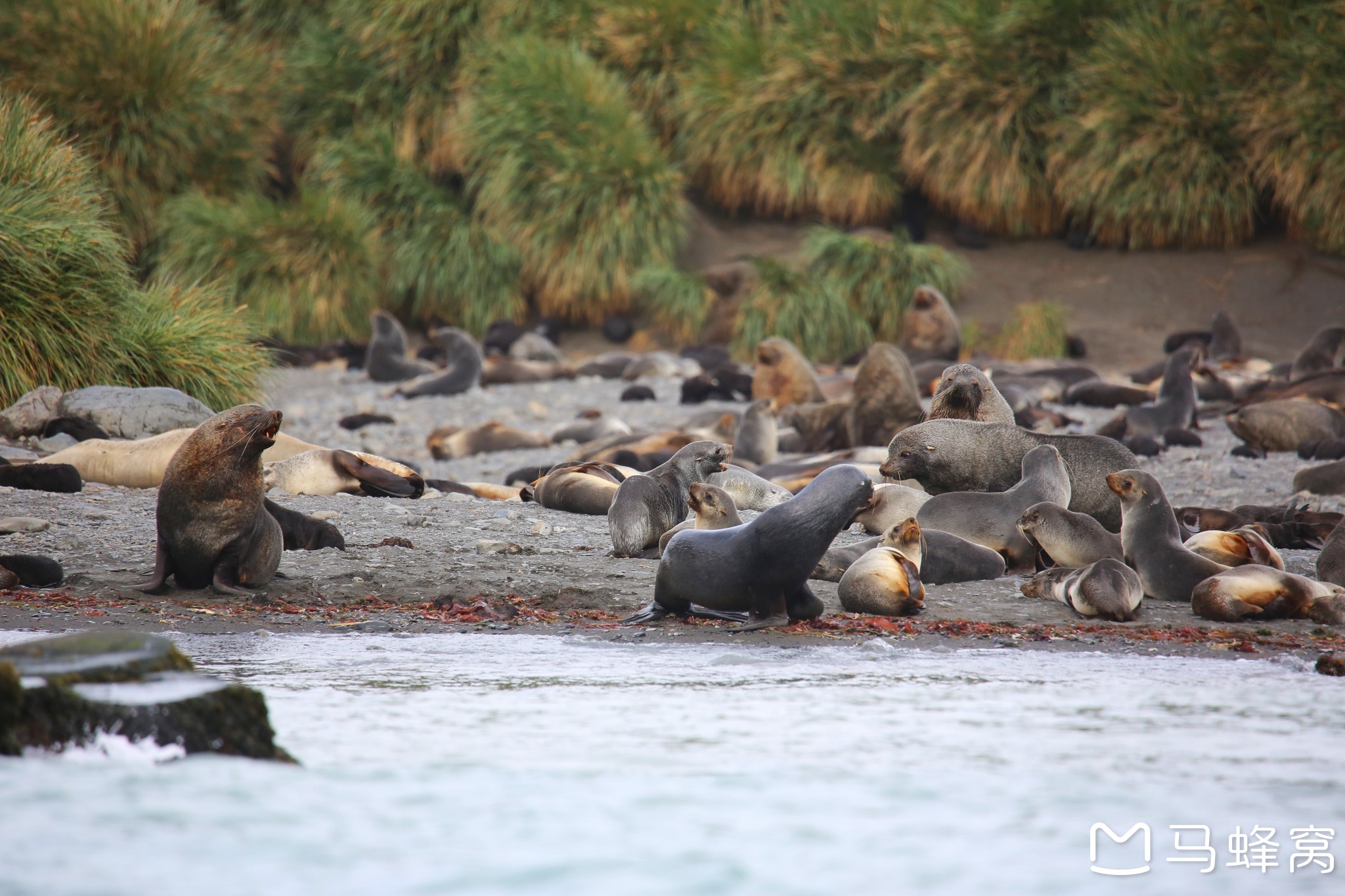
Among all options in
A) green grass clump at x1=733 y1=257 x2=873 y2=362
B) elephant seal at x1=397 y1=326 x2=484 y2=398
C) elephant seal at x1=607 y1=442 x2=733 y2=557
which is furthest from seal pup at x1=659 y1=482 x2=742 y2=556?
green grass clump at x1=733 y1=257 x2=873 y2=362

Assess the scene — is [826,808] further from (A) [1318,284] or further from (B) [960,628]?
(A) [1318,284]

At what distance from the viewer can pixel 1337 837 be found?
7.32 feet

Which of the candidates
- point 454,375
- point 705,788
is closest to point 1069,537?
point 705,788

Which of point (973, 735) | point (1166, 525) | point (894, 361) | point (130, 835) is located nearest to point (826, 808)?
point (973, 735)

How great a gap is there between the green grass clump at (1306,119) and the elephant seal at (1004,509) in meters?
10.2

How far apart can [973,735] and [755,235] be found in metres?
15.0

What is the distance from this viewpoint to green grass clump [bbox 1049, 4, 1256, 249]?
1430 centimetres

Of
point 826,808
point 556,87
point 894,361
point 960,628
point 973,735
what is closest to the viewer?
point 826,808

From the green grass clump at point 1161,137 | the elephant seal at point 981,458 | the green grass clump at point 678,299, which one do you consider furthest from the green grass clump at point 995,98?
the elephant seal at point 981,458

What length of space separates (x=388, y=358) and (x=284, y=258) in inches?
120

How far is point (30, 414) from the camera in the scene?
699 cm

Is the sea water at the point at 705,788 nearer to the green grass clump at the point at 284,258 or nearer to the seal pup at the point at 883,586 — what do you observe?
the seal pup at the point at 883,586

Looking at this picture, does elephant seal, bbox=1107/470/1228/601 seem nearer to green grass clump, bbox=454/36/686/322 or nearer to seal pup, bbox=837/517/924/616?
seal pup, bbox=837/517/924/616

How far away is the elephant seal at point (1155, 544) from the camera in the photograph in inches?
168
